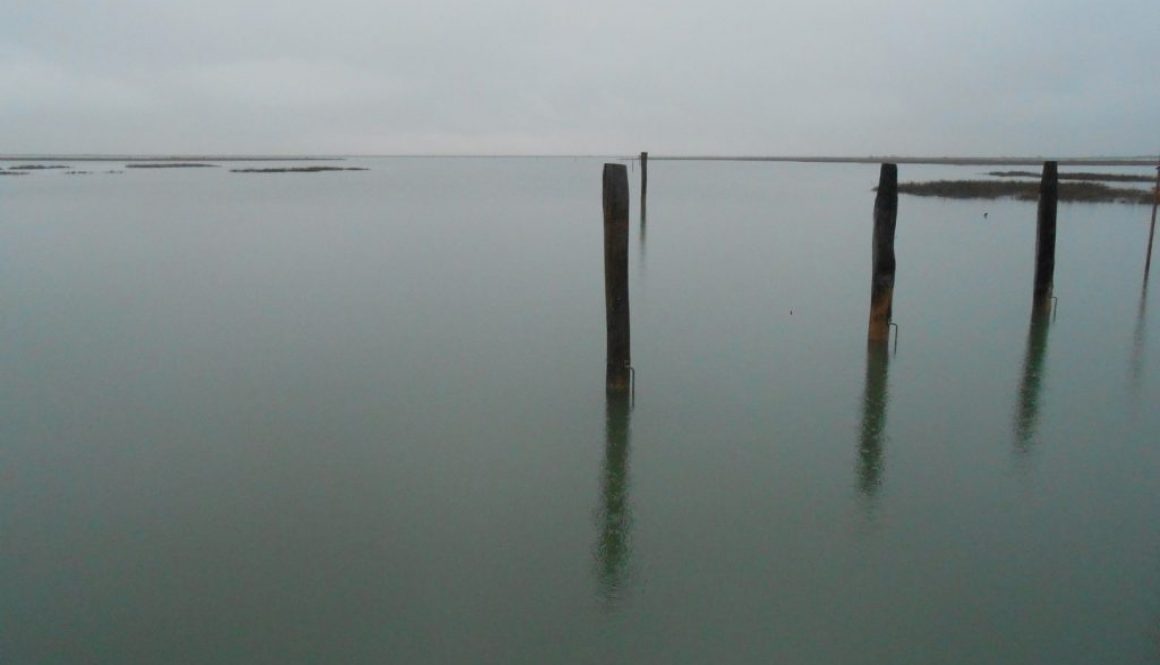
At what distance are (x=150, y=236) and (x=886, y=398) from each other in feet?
70.3

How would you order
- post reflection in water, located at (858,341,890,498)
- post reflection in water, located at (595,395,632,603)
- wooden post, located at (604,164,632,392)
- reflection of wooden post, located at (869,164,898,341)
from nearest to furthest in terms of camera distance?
post reflection in water, located at (595,395,632,603)
post reflection in water, located at (858,341,890,498)
wooden post, located at (604,164,632,392)
reflection of wooden post, located at (869,164,898,341)

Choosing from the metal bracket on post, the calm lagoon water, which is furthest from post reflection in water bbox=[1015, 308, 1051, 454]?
the metal bracket on post

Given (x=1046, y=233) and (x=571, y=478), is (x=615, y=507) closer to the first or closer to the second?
(x=571, y=478)

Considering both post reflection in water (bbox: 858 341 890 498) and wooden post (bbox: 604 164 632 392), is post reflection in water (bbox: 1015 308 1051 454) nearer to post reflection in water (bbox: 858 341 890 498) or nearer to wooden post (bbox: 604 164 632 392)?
post reflection in water (bbox: 858 341 890 498)

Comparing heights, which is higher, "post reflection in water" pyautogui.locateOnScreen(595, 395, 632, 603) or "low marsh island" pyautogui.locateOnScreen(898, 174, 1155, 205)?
"low marsh island" pyautogui.locateOnScreen(898, 174, 1155, 205)

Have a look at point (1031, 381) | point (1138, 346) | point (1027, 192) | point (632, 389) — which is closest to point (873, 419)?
point (632, 389)

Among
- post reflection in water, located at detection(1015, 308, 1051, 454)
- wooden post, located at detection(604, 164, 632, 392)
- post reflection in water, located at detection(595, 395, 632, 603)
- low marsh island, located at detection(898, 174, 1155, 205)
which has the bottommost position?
post reflection in water, located at detection(595, 395, 632, 603)

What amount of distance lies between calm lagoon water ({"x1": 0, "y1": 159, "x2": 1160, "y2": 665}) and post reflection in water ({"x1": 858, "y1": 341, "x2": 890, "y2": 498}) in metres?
0.06

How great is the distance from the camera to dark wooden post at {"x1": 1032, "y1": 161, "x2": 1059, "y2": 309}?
11148 millimetres

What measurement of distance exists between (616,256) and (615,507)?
2.49 m

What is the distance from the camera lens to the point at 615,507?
257 inches

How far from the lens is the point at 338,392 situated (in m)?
9.20

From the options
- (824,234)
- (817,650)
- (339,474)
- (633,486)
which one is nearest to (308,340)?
(339,474)

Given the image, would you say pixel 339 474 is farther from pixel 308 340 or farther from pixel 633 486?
pixel 308 340
